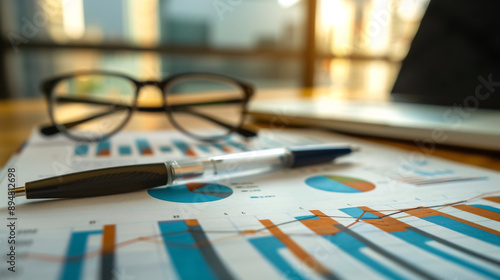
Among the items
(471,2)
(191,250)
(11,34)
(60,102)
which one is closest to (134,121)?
(60,102)

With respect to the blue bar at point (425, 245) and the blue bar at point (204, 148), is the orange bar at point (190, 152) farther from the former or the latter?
the blue bar at point (425, 245)

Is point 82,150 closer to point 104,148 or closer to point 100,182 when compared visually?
point 104,148

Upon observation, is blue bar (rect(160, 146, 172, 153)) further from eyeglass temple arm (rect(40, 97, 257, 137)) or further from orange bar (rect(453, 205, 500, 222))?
orange bar (rect(453, 205, 500, 222))

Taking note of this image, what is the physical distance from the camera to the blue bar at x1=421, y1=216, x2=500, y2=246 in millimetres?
232

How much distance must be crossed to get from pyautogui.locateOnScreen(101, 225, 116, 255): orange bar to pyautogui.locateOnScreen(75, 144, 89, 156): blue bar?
244 mm

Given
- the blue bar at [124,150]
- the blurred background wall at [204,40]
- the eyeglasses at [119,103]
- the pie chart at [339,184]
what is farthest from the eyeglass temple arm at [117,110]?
the blurred background wall at [204,40]

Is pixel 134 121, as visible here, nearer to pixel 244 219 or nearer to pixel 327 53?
pixel 244 219

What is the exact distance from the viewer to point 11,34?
187 centimetres

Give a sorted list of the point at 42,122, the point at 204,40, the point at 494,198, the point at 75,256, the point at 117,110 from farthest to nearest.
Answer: the point at 204,40
the point at 42,122
the point at 117,110
the point at 494,198
the point at 75,256

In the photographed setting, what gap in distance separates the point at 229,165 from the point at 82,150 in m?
0.23

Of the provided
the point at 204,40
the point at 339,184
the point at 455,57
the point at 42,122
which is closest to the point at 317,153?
the point at 339,184

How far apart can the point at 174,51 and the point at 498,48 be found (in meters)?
1.97

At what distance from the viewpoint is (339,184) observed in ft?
1.15

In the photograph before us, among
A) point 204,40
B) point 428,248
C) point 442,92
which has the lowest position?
point 428,248
